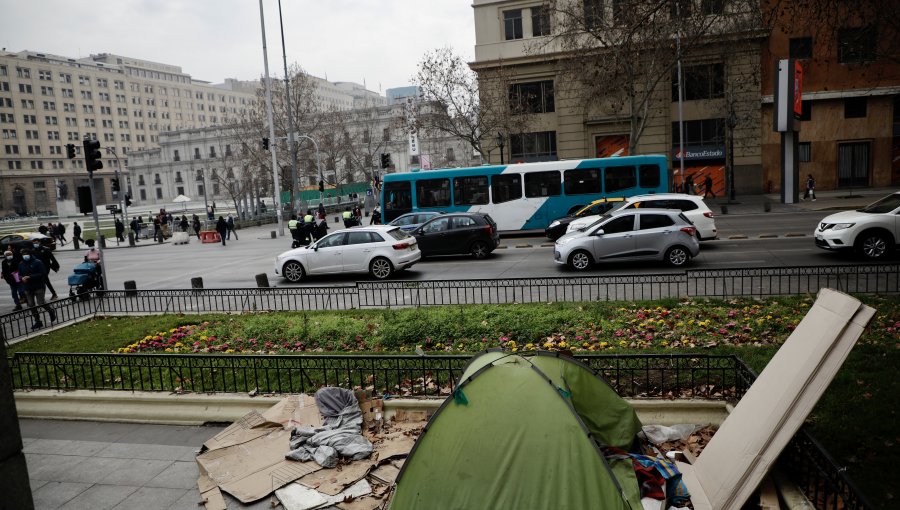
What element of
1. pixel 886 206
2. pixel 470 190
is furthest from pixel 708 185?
pixel 886 206

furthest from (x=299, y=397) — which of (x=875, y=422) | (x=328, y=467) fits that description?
(x=875, y=422)

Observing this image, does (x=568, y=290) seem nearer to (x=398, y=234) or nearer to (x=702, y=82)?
(x=398, y=234)

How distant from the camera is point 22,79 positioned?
335ft

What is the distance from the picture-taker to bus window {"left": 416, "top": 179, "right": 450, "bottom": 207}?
26.8 meters

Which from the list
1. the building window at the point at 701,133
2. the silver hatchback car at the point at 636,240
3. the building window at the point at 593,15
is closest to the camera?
the silver hatchback car at the point at 636,240

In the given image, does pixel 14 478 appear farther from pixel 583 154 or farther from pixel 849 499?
pixel 583 154

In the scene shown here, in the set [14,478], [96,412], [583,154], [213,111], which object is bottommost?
[96,412]

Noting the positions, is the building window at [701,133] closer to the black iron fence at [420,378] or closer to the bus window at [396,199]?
the bus window at [396,199]

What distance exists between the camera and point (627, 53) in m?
19.3

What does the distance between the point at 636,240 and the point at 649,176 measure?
979cm

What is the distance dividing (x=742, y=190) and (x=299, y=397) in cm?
3736

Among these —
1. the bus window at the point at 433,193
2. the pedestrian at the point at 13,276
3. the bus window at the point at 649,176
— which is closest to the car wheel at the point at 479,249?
the bus window at the point at 433,193

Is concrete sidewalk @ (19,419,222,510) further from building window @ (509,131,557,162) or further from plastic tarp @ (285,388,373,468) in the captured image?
building window @ (509,131,557,162)

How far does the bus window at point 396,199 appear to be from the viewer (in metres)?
27.1
